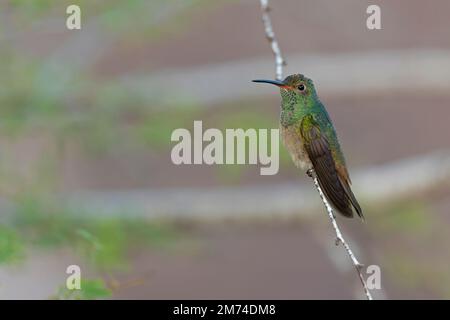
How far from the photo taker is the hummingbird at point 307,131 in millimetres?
3344

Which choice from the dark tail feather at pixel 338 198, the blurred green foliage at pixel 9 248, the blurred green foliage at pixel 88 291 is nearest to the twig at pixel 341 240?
the dark tail feather at pixel 338 198

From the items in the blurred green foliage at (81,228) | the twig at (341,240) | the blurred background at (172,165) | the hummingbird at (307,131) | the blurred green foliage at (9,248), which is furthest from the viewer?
the blurred background at (172,165)

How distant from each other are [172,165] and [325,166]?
6936mm

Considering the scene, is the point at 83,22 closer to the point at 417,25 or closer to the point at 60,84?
the point at 60,84

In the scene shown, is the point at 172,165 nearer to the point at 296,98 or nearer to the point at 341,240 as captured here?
the point at 296,98

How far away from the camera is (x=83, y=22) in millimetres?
6332

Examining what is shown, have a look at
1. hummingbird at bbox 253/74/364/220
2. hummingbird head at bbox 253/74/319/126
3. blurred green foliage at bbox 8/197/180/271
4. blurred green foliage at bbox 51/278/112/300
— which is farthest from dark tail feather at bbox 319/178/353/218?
blurred green foliage at bbox 8/197/180/271

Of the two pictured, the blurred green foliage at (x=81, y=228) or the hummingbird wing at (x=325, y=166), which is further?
the blurred green foliage at (x=81, y=228)

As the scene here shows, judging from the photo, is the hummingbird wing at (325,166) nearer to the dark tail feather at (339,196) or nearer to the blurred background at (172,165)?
the dark tail feather at (339,196)

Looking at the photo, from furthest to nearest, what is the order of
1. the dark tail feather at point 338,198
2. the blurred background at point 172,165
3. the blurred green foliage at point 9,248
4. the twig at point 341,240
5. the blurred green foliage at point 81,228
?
1. the blurred background at point 172,165
2. the blurred green foliage at point 81,228
3. the blurred green foliage at point 9,248
4. the dark tail feather at point 338,198
5. the twig at point 341,240

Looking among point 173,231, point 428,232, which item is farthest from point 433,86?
point 173,231

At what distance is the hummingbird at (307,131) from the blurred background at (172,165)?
1.11m

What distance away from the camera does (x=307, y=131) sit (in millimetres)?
3396

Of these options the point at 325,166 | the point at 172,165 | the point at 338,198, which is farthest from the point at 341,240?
the point at 172,165
